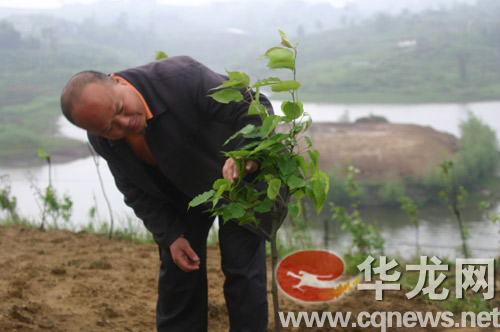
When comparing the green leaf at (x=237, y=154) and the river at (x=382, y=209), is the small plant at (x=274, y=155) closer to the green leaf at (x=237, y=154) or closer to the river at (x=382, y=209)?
the green leaf at (x=237, y=154)

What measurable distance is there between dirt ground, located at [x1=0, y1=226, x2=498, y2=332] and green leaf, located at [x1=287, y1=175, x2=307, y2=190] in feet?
3.58

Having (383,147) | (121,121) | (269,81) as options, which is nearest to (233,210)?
(269,81)

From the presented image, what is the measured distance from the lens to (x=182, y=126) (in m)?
1.68

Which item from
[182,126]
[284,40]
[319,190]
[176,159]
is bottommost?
[319,190]

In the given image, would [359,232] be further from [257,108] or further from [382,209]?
[257,108]

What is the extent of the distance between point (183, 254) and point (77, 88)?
27.3 inches

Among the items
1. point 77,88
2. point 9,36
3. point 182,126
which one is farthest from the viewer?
point 9,36

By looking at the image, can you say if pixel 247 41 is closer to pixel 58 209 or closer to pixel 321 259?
pixel 58 209

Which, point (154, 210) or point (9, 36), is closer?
point (154, 210)

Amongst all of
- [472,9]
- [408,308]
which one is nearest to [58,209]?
[408,308]

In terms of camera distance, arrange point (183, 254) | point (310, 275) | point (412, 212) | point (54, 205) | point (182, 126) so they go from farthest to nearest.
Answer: point (54, 205) < point (412, 212) < point (310, 275) < point (183, 254) < point (182, 126)

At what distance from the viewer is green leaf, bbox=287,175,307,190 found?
1195 millimetres

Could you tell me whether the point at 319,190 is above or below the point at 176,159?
below

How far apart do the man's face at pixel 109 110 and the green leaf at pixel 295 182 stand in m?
0.59
